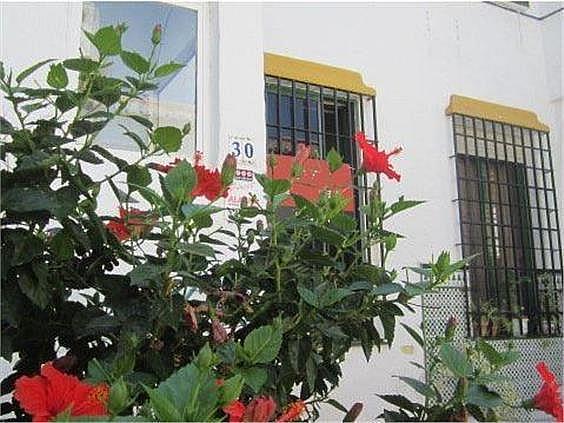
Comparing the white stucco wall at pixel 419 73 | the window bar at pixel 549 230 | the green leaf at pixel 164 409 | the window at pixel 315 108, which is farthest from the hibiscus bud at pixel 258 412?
the window bar at pixel 549 230

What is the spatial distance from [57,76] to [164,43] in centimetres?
192

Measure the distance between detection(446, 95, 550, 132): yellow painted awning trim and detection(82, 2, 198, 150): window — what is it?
88.8 inches

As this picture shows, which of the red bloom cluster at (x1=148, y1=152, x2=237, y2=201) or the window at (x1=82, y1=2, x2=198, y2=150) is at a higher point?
the window at (x1=82, y1=2, x2=198, y2=150)

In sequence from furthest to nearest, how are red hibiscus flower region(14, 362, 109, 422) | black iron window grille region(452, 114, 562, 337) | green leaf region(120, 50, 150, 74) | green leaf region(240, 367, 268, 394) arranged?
black iron window grille region(452, 114, 562, 337) → green leaf region(120, 50, 150, 74) → green leaf region(240, 367, 268, 394) → red hibiscus flower region(14, 362, 109, 422)

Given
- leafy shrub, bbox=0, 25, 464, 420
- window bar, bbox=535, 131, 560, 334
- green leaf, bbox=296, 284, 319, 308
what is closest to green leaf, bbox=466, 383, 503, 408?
leafy shrub, bbox=0, 25, 464, 420

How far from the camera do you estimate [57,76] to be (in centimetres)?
110

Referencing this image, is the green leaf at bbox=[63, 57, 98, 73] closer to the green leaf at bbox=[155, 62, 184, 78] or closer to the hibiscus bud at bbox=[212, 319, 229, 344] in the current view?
the green leaf at bbox=[155, 62, 184, 78]

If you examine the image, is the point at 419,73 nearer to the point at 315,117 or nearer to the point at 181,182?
the point at 315,117

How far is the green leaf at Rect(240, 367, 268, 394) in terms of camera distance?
90 cm

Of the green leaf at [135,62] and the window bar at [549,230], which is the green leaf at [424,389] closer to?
the green leaf at [135,62]

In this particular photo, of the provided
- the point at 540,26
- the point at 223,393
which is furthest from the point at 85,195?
the point at 540,26

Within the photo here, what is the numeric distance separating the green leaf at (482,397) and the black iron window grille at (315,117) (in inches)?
106

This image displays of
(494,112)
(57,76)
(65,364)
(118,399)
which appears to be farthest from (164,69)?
(494,112)

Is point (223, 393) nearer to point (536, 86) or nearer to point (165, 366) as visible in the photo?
point (165, 366)
